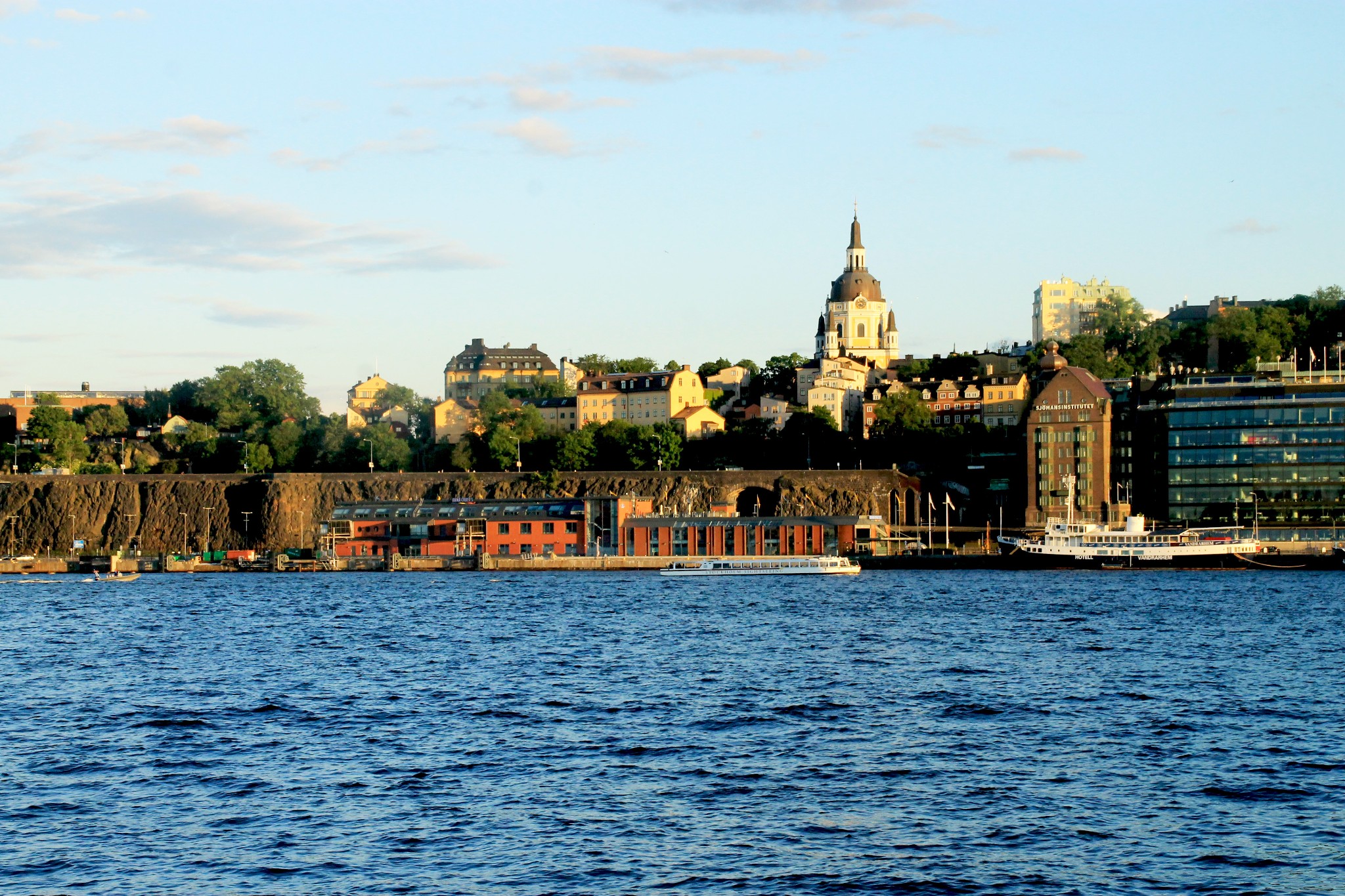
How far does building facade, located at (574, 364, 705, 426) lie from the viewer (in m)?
180

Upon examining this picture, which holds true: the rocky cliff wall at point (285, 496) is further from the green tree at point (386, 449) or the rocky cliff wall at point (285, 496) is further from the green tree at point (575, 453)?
the green tree at point (386, 449)

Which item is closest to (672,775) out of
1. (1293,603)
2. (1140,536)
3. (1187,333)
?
(1293,603)

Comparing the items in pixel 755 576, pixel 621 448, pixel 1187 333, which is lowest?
pixel 755 576

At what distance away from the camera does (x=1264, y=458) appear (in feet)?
410

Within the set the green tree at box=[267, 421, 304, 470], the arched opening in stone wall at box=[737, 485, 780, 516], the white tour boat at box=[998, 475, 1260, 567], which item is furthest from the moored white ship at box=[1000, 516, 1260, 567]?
the green tree at box=[267, 421, 304, 470]

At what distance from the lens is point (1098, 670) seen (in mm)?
50031

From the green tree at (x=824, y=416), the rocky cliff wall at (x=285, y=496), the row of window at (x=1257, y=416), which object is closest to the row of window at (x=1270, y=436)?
→ the row of window at (x=1257, y=416)

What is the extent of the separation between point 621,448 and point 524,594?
224 ft

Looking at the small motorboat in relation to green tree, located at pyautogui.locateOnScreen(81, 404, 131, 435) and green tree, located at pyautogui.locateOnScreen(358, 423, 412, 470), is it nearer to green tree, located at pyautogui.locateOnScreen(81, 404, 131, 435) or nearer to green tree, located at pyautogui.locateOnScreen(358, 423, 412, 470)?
green tree, located at pyautogui.locateOnScreen(358, 423, 412, 470)

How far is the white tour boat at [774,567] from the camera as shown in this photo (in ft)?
365

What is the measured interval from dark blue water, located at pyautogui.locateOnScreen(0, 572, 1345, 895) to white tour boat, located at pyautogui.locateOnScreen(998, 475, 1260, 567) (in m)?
44.5

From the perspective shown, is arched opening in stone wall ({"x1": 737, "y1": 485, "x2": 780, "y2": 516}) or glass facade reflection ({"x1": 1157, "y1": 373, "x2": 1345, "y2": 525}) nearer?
glass facade reflection ({"x1": 1157, "y1": 373, "x2": 1345, "y2": 525})

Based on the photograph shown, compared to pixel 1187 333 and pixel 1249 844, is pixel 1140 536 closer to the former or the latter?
pixel 1187 333

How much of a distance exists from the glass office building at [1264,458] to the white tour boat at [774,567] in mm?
30097
